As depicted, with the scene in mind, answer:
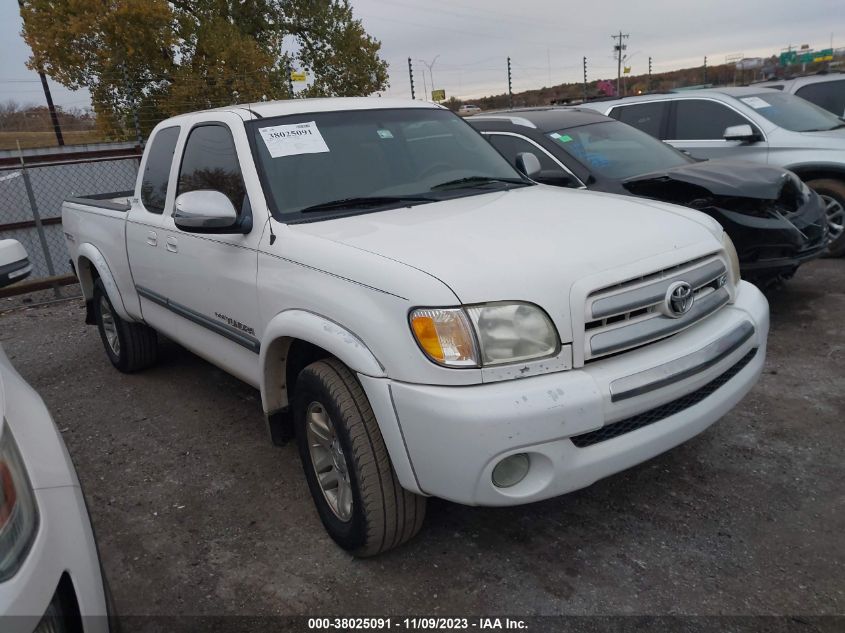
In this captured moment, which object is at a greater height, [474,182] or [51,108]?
[51,108]

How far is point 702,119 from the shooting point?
7562 millimetres

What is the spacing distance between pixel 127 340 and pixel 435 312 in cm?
355

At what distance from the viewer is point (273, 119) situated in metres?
3.51

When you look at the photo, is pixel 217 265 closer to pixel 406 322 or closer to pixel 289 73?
pixel 406 322

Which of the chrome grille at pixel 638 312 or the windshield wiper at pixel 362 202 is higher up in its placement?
the windshield wiper at pixel 362 202

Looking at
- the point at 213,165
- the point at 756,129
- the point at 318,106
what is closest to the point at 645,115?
the point at 756,129

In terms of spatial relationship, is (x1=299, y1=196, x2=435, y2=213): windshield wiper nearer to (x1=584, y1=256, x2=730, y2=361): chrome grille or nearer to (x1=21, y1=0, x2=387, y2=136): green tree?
(x1=584, y1=256, x2=730, y2=361): chrome grille

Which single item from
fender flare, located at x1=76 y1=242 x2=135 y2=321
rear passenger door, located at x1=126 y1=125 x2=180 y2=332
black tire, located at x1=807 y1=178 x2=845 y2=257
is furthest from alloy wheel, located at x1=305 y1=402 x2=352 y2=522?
black tire, located at x1=807 y1=178 x2=845 y2=257

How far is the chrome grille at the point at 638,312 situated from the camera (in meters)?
2.41

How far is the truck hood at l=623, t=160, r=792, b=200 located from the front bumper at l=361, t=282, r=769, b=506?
2.63 meters

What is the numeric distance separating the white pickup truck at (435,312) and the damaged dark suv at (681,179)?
134 centimetres

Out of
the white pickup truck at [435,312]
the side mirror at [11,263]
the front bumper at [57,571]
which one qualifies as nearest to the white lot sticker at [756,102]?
the white pickup truck at [435,312]

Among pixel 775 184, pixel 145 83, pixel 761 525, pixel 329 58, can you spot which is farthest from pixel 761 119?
pixel 329 58

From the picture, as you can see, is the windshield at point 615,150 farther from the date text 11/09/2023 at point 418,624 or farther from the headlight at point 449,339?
the date text 11/09/2023 at point 418,624
